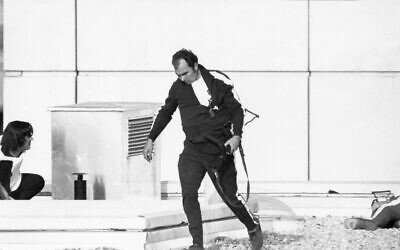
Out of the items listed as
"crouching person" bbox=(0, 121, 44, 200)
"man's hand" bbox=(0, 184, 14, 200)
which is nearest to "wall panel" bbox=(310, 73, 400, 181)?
"crouching person" bbox=(0, 121, 44, 200)

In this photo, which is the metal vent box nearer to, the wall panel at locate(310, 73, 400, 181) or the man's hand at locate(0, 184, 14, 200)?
the man's hand at locate(0, 184, 14, 200)

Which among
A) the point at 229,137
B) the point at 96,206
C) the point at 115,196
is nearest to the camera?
the point at 229,137

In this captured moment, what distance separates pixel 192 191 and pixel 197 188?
57 mm

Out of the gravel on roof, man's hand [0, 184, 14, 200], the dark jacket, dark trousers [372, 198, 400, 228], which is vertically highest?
the dark jacket

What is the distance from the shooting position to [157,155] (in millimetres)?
13969

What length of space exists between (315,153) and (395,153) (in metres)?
0.78

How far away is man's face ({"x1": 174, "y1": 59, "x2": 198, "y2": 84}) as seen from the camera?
11680 mm

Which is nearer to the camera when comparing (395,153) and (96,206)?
(96,206)

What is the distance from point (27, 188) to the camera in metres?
13.6
